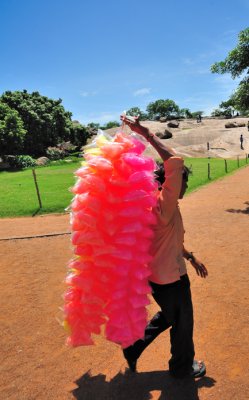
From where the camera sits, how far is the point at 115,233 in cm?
272

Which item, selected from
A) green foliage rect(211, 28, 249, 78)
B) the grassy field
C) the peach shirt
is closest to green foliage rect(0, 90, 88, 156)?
the grassy field

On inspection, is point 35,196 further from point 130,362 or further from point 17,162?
point 17,162

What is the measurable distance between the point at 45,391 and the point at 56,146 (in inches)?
1475

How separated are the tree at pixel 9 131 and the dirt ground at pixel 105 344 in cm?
2456

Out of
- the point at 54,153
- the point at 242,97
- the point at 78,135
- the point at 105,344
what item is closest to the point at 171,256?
the point at 105,344

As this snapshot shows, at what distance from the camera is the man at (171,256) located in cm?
272

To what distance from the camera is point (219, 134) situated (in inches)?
1606

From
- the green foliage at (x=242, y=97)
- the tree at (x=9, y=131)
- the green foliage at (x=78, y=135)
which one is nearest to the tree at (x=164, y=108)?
the green foliage at (x=78, y=135)

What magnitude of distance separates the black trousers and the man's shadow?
0.38ft

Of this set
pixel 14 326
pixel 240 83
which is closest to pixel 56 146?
pixel 240 83

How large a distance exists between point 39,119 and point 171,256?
115 feet

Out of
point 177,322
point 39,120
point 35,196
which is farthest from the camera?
point 39,120

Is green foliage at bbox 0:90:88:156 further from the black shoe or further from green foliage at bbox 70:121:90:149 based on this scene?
the black shoe

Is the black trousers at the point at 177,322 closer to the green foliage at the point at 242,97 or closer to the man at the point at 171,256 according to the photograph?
the man at the point at 171,256
